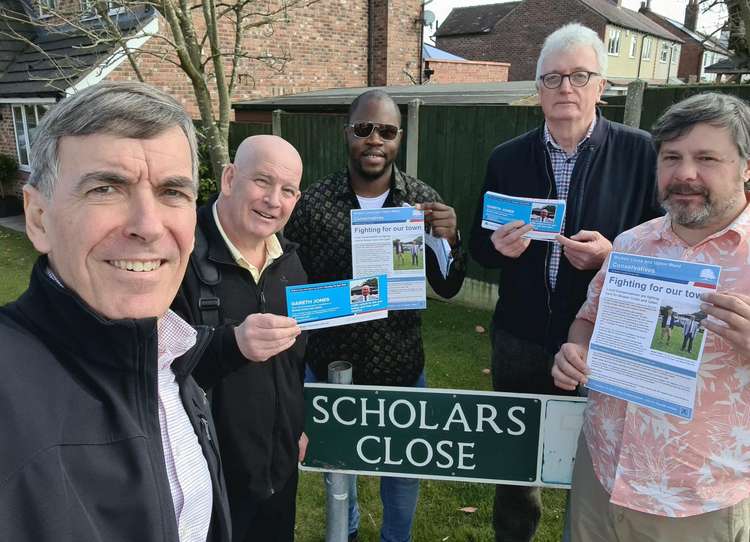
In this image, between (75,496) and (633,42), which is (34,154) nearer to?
(75,496)

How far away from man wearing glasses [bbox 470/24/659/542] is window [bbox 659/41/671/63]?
47.3 m

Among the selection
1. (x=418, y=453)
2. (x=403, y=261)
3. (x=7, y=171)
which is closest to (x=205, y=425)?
(x=418, y=453)

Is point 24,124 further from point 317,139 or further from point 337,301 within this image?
point 337,301

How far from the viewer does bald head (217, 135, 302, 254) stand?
1994mm

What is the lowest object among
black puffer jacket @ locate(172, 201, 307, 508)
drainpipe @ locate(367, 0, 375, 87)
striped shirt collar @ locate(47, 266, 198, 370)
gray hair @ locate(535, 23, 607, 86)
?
black puffer jacket @ locate(172, 201, 307, 508)

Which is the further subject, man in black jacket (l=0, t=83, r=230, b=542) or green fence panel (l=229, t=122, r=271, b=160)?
green fence panel (l=229, t=122, r=271, b=160)

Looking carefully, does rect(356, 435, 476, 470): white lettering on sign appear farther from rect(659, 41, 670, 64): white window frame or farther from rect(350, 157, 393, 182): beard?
rect(659, 41, 670, 64): white window frame

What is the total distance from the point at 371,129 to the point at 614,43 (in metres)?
39.0

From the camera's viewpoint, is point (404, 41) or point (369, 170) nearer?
point (369, 170)

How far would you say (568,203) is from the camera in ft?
7.39

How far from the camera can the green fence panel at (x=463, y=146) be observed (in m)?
6.47

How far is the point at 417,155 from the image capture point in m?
7.28

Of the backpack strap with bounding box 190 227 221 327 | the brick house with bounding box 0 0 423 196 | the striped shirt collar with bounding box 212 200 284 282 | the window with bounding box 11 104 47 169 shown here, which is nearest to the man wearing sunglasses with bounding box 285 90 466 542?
the striped shirt collar with bounding box 212 200 284 282

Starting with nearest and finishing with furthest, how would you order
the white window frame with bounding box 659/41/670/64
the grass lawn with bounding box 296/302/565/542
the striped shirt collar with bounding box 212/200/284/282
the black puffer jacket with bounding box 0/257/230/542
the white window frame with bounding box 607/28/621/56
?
1. the black puffer jacket with bounding box 0/257/230/542
2. the striped shirt collar with bounding box 212/200/284/282
3. the grass lawn with bounding box 296/302/565/542
4. the white window frame with bounding box 607/28/621/56
5. the white window frame with bounding box 659/41/670/64
